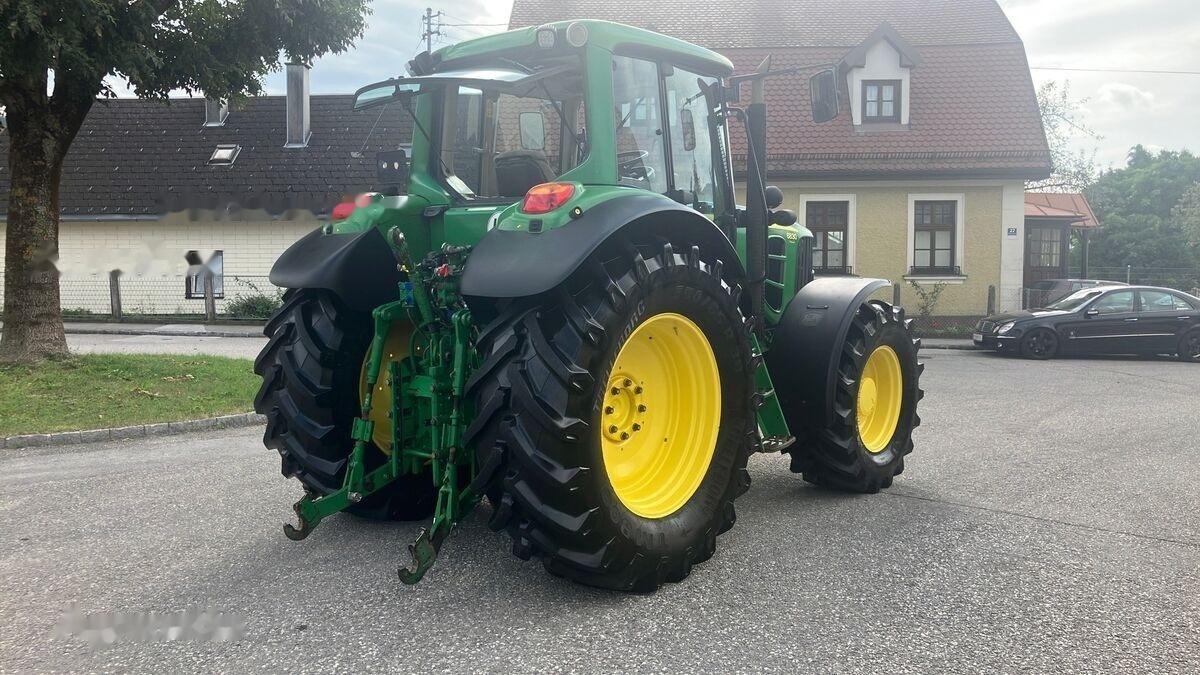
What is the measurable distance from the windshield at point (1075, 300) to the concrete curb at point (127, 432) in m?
14.0

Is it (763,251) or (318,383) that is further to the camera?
(763,251)

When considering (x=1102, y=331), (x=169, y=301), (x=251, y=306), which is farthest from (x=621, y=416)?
(x=169, y=301)

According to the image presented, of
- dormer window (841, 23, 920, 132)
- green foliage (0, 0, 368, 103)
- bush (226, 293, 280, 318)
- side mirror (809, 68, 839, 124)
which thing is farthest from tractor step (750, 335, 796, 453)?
bush (226, 293, 280, 318)

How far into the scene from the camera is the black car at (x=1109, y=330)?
15727mm

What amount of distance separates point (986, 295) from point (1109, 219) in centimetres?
3193

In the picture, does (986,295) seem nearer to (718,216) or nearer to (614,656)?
(718,216)

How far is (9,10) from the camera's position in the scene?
26.6ft

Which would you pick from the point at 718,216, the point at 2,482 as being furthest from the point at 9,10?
the point at 718,216

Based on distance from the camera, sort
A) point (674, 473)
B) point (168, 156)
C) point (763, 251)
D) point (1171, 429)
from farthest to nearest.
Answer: point (168, 156) → point (1171, 429) → point (763, 251) → point (674, 473)

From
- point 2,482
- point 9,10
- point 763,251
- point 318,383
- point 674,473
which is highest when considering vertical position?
point 9,10

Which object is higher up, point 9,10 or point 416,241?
point 9,10

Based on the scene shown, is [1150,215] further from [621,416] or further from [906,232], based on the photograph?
[621,416]

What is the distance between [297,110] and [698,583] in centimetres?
2210

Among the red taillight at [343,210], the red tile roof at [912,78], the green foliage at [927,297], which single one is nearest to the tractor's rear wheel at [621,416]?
the red taillight at [343,210]
